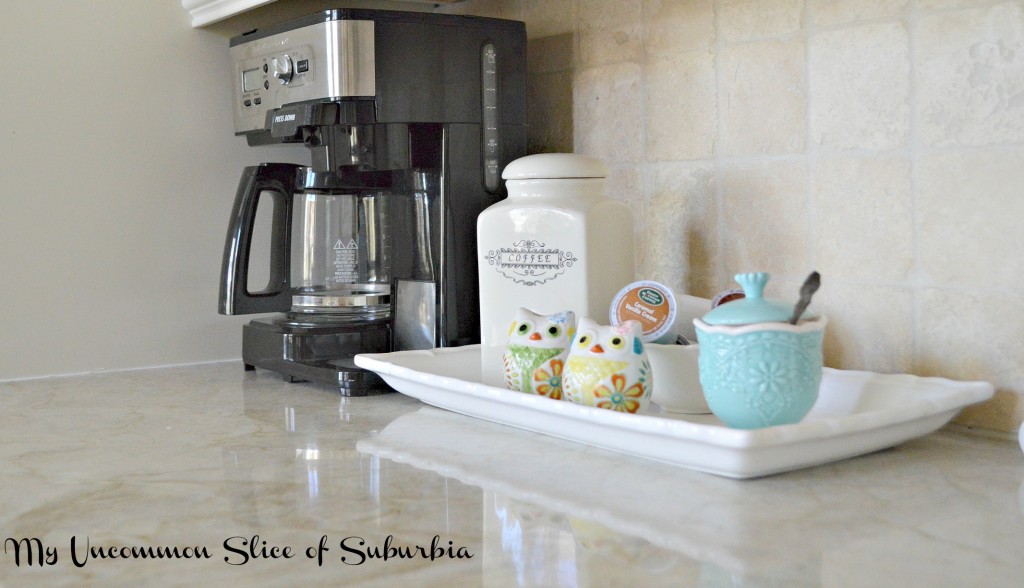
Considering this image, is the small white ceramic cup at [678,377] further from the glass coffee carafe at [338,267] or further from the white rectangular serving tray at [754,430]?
the glass coffee carafe at [338,267]

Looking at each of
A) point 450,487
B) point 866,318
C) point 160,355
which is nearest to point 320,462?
point 450,487

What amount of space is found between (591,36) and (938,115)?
1.54 ft

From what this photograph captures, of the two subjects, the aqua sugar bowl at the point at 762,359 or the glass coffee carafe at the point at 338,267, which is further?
the glass coffee carafe at the point at 338,267

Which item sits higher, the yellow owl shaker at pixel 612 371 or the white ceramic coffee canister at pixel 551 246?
the white ceramic coffee canister at pixel 551 246

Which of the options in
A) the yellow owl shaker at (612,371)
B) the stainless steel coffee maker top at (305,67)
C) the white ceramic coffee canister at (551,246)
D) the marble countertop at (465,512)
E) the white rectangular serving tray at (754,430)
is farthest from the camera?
the stainless steel coffee maker top at (305,67)

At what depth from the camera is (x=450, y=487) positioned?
2.24ft

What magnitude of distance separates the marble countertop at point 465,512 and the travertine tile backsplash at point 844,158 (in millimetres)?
111

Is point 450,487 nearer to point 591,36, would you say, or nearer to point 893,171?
point 893,171

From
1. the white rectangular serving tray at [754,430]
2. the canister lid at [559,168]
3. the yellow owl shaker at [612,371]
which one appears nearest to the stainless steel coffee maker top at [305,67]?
the canister lid at [559,168]

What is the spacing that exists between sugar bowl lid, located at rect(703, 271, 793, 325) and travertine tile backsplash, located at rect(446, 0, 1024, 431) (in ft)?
0.70

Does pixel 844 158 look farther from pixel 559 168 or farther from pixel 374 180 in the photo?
pixel 374 180

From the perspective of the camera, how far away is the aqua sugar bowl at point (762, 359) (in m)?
0.68

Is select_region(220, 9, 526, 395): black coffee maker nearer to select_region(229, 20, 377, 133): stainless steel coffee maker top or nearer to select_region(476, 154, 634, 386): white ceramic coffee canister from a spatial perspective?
select_region(229, 20, 377, 133): stainless steel coffee maker top

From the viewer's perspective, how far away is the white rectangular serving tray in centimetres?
66
